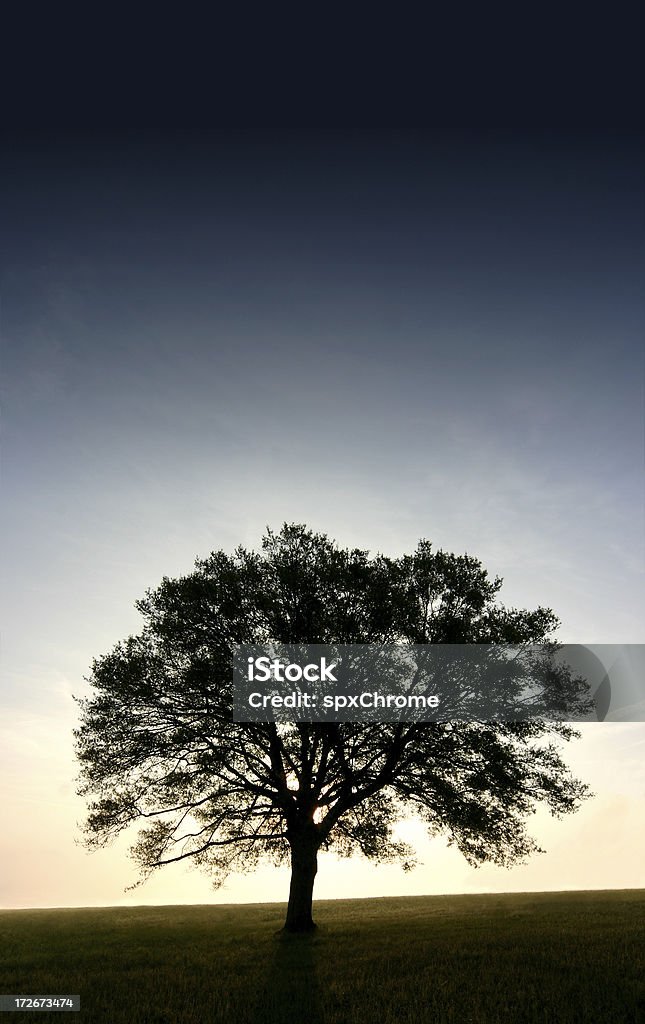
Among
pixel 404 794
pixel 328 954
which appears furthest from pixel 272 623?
pixel 328 954

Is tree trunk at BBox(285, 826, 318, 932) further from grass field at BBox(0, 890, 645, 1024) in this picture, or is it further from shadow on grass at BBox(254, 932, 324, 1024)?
shadow on grass at BBox(254, 932, 324, 1024)

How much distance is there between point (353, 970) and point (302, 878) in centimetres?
779

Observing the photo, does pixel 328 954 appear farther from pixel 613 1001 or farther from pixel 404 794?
pixel 613 1001

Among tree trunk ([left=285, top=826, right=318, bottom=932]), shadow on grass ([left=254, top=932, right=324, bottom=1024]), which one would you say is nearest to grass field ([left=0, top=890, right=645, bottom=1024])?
shadow on grass ([left=254, top=932, right=324, bottom=1024])

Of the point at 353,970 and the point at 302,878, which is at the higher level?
the point at 302,878

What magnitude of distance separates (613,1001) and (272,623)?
1496 cm

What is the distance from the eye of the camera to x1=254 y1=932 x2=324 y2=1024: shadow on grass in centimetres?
1260

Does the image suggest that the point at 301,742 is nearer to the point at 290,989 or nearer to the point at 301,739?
the point at 301,739

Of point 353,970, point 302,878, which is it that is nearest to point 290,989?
point 353,970

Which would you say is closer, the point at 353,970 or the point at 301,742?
the point at 353,970

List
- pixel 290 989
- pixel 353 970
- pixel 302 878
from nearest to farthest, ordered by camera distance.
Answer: pixel 290 989
pixel 353 970
pixel 302 878

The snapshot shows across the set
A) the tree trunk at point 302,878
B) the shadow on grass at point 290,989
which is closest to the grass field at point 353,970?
the shadow on grass at point 290,989

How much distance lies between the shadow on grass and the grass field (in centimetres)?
4

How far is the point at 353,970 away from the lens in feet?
52.7
